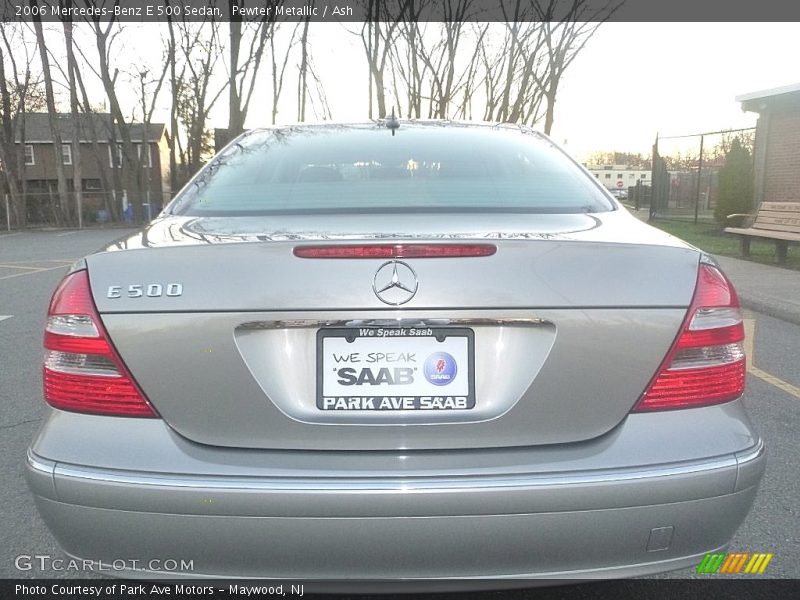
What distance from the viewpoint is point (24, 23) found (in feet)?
85.8

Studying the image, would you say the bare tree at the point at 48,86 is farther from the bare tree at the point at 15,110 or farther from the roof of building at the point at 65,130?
the roof of building at the point at 65,130

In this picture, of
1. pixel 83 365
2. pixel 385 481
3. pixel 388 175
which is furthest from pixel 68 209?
pixel 385 481

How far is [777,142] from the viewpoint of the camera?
15.5 meters

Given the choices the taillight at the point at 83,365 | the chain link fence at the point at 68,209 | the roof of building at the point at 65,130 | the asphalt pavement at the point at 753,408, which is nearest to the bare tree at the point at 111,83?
the chain link fence at the point at 68,209

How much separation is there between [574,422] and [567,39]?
2948cm

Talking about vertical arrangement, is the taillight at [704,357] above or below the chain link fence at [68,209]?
above

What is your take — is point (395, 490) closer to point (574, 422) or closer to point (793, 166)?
point (574, 422)

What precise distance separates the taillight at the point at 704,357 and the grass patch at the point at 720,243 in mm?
8553

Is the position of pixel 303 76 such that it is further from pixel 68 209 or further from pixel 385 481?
pixel 385 481

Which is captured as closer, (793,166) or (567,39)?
(793,166)

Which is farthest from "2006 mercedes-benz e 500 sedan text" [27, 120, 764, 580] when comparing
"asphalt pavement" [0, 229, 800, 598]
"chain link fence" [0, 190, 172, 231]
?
"chain link fence" [0, 190, 172, 231]

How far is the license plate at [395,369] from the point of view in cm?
159

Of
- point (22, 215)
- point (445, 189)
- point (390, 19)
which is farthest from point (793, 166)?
point (22, 215)

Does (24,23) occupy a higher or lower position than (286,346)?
higher
